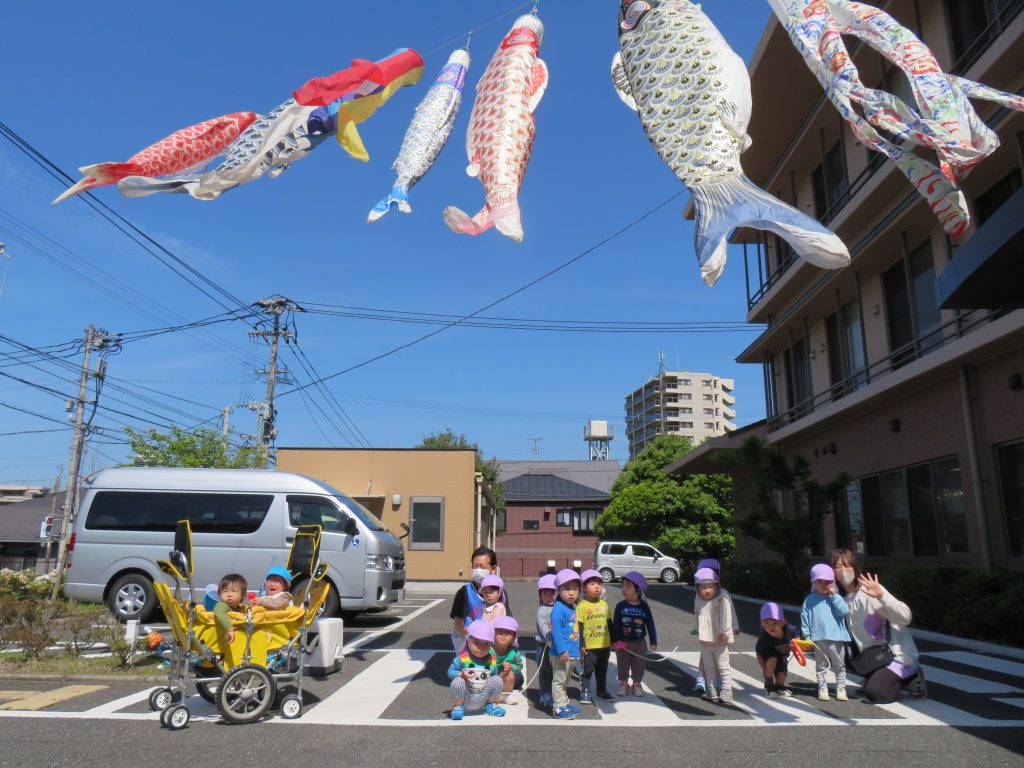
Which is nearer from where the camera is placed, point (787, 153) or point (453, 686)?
point (453, 686)

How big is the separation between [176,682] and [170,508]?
713 cm

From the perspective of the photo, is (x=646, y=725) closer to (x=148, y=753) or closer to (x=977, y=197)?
(x=148, y=753)

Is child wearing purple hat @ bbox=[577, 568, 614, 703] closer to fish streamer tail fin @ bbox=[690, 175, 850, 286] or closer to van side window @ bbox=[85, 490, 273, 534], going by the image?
fish streamer tail fin @ bbox=[690, 175, 850, 286]

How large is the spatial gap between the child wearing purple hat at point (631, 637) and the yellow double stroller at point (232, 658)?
271 centimetres

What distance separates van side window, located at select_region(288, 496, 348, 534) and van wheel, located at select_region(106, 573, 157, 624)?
2440 mm

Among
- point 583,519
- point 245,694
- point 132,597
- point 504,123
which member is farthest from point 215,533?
point 583,519

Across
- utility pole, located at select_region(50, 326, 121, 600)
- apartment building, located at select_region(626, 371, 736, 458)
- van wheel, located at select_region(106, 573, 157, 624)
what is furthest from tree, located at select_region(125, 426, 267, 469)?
apartment building, located at select_region(626, 371, 736, 458)

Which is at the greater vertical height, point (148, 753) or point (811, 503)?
point (811, 503)

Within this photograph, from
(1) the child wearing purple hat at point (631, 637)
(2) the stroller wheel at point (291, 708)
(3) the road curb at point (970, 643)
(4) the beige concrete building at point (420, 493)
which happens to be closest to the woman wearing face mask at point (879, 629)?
(1) the child wearing purple hat at point (631, 637)

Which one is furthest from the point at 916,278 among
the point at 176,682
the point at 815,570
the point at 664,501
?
the point at 664,501

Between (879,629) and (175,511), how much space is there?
10.5 metres

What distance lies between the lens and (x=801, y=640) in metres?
6.12

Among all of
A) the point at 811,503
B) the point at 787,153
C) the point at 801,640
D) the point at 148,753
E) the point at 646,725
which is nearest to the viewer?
the point at 148,753

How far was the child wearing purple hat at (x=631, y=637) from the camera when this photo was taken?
6.31 meters
